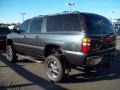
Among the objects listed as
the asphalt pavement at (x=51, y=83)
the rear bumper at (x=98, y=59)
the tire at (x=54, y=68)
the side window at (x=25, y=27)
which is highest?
the side window at (x=25, y=27)

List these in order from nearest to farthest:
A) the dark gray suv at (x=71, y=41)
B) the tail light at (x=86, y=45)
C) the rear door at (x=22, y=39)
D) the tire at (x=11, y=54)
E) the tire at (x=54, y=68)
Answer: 1. the tail light at (x=86, y=45)
2. the dark gray suv at (x=71, y=41)
3. the tire at (x=54, y=68)
4. the rear door at (x=22, y=39)
5. the tire at (x=11, y=54)

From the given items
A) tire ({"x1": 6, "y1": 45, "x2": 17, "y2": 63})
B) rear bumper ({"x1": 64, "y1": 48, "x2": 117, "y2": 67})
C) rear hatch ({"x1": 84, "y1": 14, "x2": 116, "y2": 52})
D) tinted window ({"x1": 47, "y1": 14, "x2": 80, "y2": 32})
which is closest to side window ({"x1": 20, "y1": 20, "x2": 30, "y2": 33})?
tire ({"x1": 6, "y1": 45, "x2": 17, "y2": 63})

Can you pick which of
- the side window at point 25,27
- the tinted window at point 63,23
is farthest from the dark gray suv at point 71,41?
the side window at point 25,27

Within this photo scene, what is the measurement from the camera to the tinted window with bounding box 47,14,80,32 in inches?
259

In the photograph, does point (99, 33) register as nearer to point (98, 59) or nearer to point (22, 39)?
point (98, 59)

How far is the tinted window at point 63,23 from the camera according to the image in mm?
6582

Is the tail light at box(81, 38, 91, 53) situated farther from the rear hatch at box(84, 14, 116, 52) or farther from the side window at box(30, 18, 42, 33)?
the side window at box(30, 18, 42, 33)

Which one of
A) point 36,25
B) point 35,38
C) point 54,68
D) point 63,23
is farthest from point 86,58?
point 36,25

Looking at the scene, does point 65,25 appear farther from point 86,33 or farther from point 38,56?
point 38,56

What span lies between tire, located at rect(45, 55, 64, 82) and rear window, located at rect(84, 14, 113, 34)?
1259 mm

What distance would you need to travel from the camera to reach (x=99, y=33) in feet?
21.6

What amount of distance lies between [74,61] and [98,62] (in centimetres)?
70

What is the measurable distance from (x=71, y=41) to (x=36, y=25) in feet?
7.93

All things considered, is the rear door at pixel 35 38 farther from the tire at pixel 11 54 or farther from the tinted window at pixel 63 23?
the tire at pixel 11 54
